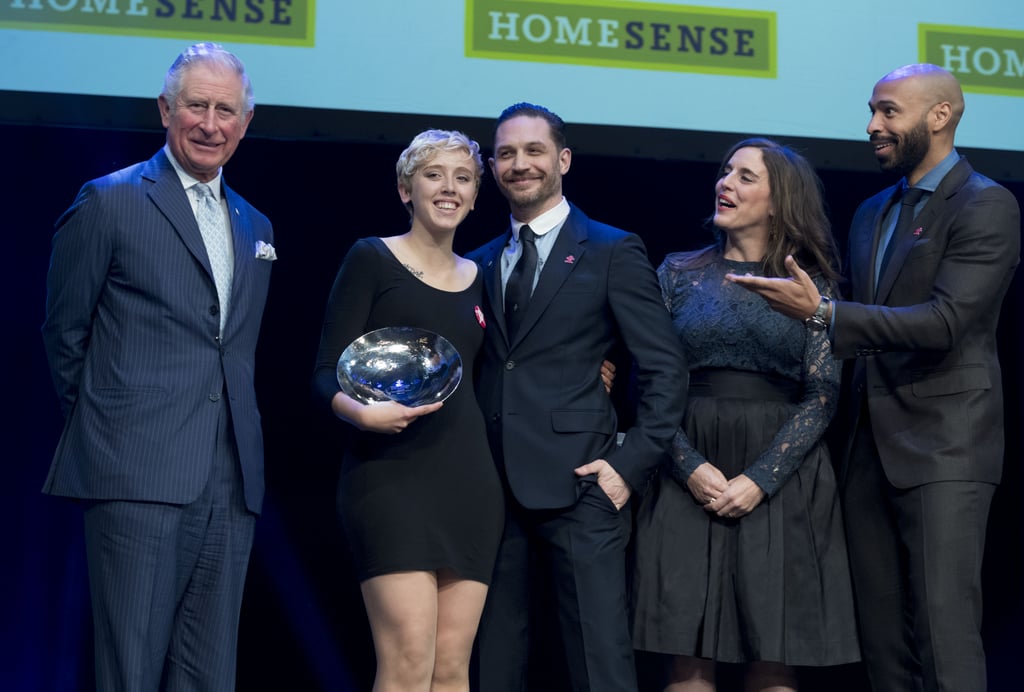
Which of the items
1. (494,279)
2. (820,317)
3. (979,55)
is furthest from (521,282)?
(979,55)

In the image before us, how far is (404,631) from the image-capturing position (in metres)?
2.37

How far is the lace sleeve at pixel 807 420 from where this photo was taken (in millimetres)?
2744

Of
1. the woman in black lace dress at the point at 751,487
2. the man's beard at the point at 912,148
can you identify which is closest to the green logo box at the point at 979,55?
the man's beard at the point at 912,148

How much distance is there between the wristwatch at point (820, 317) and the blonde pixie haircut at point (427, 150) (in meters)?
0.86

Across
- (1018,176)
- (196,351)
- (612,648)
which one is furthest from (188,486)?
(1018,176)

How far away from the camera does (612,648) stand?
99.8 inches

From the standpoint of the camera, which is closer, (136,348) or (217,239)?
(136,348)

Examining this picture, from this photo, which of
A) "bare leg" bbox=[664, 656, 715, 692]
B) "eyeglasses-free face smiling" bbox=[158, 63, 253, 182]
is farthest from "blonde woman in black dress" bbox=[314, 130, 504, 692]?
"bare leg" bbox=[664, 656, 715, 692]

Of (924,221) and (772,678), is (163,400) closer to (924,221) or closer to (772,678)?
(772,678)

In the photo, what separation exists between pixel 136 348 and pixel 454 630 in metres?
0.91

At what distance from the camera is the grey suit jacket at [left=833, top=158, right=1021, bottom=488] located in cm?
259

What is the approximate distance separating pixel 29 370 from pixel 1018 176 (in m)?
3.21

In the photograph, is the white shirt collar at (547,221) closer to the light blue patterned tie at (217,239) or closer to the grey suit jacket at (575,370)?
the grey suit jacket at (575,370)

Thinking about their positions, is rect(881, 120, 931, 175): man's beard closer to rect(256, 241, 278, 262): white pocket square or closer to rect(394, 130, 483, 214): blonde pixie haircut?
rect(394, 130, 483, 214): blonde pixie haircut
